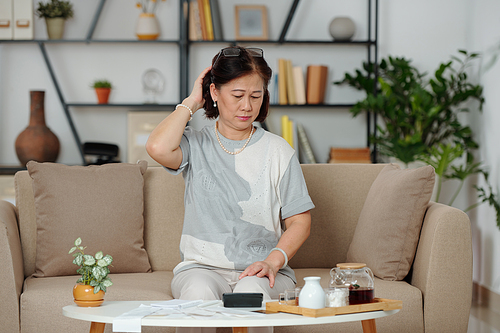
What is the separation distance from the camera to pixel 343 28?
4.05 metres

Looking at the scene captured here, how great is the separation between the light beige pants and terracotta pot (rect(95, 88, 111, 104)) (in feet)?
8.25

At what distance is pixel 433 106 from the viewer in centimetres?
374

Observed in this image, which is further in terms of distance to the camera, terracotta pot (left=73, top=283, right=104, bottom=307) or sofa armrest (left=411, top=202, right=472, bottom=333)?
sofa armrest (left=411, top=202, right=472, bottom=333)

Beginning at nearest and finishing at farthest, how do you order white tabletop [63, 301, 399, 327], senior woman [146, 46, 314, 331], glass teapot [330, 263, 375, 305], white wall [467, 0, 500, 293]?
white tabletop [63, 301, 399, 327], glass teapot [330, 263, 375, 305], senior woman [146, 46, 314, 331], white wall [467, 0, 500, 293]

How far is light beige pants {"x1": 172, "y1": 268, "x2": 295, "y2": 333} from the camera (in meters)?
1.56

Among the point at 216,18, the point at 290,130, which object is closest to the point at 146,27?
the point at 216,18

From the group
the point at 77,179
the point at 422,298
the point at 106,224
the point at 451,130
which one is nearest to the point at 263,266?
the point at 422,298

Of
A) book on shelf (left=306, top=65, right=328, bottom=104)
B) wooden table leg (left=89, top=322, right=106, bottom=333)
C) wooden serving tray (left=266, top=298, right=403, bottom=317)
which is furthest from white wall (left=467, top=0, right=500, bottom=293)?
wooden table leg (left=89, top=322, right=106, bottom=333)

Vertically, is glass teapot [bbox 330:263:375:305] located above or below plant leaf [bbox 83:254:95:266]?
below

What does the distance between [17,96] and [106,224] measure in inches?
95.5

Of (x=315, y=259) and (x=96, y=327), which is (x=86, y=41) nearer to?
(x=315, y=259)

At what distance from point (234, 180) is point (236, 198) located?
6 centimetres

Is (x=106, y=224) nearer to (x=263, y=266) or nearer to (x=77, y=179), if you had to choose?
(x=77, y=179)

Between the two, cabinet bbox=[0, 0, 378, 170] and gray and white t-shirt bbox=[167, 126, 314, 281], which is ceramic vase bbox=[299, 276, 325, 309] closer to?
gray and white t-shirt bbox=[167, 126, 314, 281]
